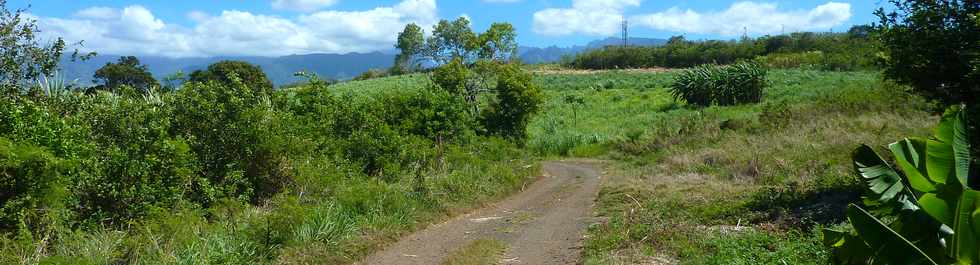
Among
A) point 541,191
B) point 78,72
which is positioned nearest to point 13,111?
point 78,72

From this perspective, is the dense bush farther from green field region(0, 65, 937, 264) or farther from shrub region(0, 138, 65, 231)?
shrub region(0, 138, 65, 231)

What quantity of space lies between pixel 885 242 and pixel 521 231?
671 cm

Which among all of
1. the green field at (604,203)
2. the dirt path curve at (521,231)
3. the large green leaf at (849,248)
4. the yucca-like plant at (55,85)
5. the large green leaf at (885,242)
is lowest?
the dirt path curve at (521,231)

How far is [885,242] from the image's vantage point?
14.4 ft

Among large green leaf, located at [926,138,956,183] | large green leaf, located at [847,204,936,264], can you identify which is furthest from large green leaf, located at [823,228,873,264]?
large green leaf, located at [926,138,956,183]

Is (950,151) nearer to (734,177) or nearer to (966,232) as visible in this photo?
(966,232)

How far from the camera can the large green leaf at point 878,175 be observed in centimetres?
485

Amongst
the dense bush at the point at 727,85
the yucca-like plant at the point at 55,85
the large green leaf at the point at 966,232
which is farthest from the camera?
the dense bush at the point at 727,85

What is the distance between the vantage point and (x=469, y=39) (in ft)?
103

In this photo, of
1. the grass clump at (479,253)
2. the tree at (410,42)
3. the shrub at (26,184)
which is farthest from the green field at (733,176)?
the tree at (410,42)

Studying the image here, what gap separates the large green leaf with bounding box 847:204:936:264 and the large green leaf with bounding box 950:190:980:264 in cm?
17

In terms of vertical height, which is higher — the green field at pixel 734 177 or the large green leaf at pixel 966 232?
the large green leaf at pixel 966 232

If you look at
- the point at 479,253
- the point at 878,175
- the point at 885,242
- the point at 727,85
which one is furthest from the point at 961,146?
the point at 727,85

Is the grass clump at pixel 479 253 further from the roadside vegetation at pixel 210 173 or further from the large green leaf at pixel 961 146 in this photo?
the large green leaf at pixel 961 146
